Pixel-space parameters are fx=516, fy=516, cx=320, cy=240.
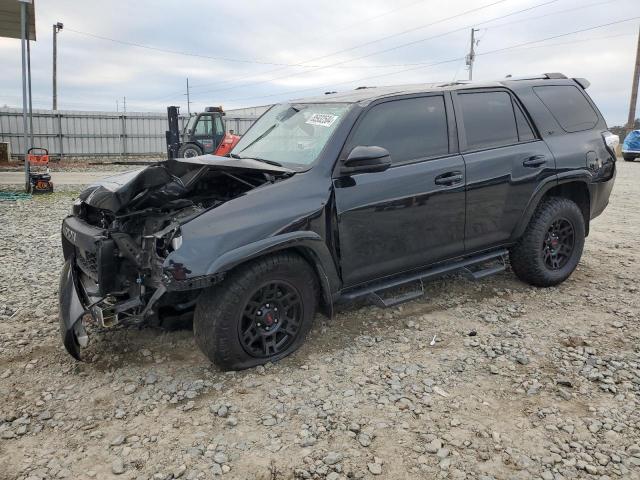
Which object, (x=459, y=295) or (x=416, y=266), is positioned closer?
(x=416, y=266)

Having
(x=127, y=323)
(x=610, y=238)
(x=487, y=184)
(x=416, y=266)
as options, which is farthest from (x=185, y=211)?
(x=610, y=238)

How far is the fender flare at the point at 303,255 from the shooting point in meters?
3.06

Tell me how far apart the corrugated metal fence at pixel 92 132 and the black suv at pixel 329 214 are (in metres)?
22.3

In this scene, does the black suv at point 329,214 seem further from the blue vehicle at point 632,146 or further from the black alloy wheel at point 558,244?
the blue vehicle at point 632,146

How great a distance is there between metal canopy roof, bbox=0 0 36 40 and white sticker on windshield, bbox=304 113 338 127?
923 centimetres

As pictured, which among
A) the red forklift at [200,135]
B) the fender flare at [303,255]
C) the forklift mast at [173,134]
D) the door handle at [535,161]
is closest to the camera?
the fender flare at [303,255]

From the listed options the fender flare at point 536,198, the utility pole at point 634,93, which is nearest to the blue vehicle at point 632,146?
the utility pole at point 634,93

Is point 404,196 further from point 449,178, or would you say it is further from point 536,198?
point 536,198

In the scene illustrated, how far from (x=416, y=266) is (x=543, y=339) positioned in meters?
1.08

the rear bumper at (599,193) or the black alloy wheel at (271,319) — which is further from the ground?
the rear bumper at (599,193)

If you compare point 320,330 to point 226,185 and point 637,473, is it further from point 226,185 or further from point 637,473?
point 637,473

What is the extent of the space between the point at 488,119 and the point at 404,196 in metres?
1.24

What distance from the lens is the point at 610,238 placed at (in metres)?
6.88

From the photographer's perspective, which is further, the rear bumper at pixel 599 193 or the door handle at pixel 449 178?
the rear bumper at pixel 599 193
